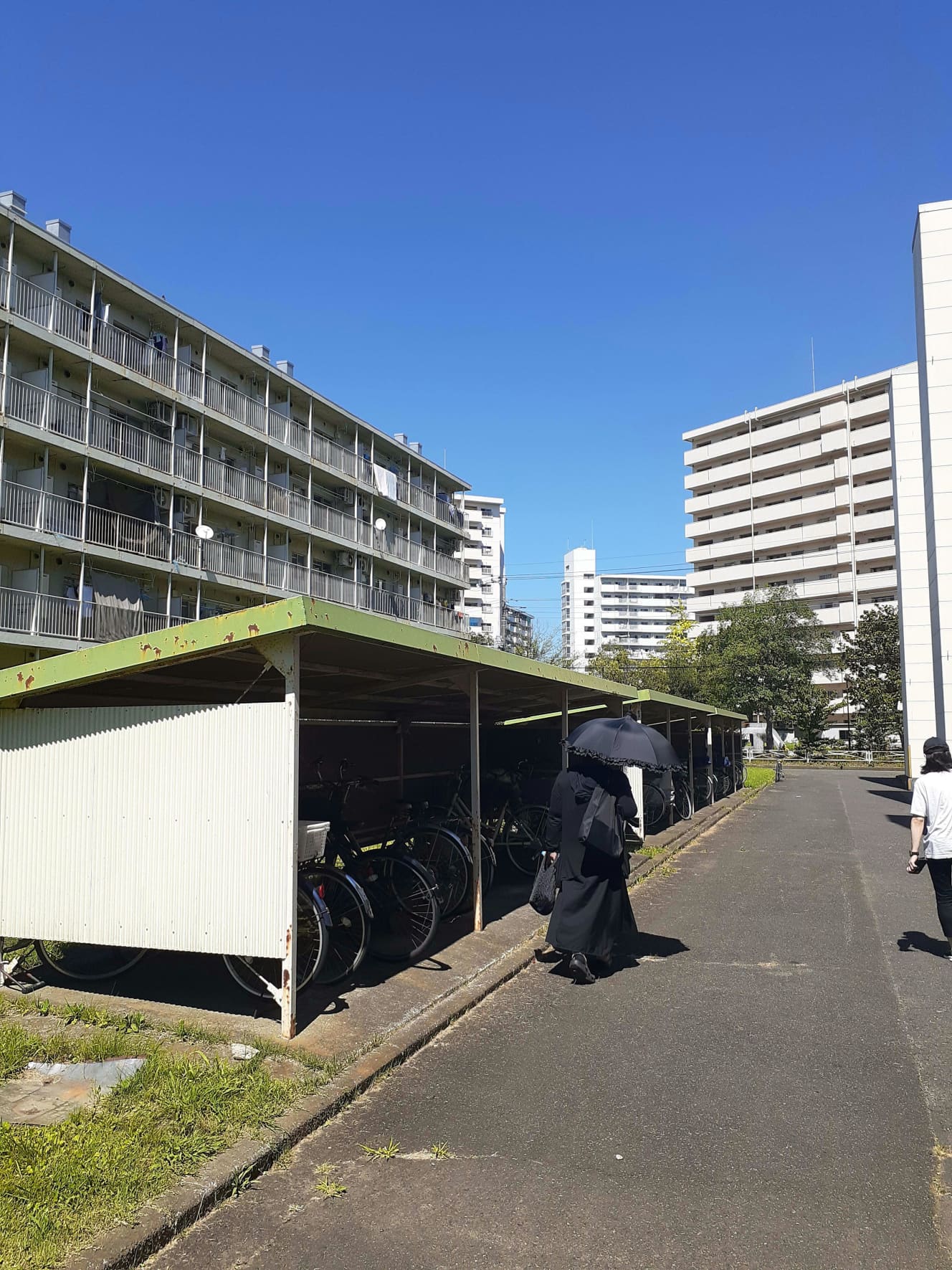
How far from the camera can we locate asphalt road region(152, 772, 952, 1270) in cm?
304

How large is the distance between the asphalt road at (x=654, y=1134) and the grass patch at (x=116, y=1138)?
10.5 inches

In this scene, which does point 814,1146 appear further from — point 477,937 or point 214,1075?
point 477,937

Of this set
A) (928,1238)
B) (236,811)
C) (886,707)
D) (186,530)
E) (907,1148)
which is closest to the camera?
(928,1238)

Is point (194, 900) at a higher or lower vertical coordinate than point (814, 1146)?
higher

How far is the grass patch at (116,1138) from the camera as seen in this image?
302cm

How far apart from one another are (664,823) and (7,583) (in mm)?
17849

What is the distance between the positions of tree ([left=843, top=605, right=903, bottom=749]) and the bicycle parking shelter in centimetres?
4347

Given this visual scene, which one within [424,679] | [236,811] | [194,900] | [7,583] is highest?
[7,583]

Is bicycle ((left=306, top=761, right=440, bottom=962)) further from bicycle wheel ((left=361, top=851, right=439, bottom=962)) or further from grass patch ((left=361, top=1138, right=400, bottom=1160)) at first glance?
grass patch ((left=361, top=1138, right=400, bottom=1160))

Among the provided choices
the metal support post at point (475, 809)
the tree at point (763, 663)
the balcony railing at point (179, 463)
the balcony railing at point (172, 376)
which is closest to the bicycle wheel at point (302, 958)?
the metal support post at point (475, 809)

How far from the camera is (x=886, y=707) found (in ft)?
153

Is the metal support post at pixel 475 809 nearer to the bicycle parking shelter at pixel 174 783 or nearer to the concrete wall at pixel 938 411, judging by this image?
the bicycle parking shelter at pixel 174 783

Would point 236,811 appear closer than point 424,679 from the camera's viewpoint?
Yes

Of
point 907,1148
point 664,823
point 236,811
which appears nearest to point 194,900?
point 236,811
